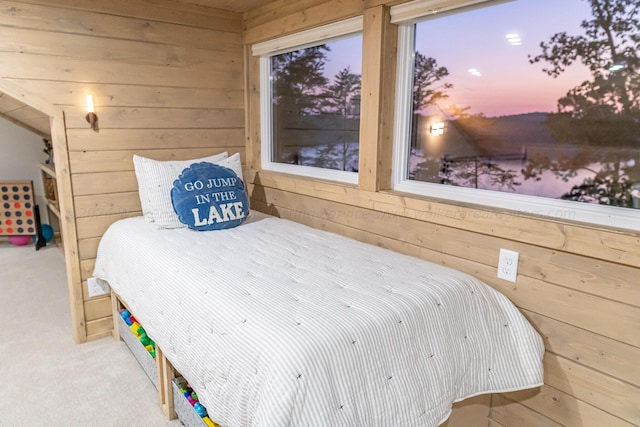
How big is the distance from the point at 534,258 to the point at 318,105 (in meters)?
1.55

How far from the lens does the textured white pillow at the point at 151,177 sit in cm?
233

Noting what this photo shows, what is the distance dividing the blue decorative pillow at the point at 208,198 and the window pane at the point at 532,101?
94 cm

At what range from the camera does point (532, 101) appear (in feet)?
5.26

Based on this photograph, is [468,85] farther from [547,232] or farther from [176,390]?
[176,390]

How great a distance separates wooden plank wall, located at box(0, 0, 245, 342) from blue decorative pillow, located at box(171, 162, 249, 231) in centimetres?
44

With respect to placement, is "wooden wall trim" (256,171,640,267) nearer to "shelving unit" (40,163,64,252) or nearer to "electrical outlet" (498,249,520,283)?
"electrical outlet" (498,249,520,283)

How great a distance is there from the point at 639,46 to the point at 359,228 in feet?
4.33

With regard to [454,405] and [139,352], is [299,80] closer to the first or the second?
[139,352]

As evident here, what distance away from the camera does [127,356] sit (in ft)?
7.68

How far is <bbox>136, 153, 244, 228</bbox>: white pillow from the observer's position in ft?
7.46

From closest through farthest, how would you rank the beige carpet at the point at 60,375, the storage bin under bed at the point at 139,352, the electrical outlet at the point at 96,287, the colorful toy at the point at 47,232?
the beige carpet at the point at 60,375
the storage bin under bed at the point at 139,352
the electrical outlet at the point at 96,287
the colorful toy at the point at 47,232

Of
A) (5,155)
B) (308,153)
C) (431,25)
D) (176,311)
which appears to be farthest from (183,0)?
(5,155)

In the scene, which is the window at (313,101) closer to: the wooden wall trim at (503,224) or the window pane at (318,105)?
the window pane at (318,105)

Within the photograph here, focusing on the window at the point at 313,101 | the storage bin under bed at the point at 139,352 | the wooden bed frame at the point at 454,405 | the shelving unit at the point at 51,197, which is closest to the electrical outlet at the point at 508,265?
the wooden bed frame at the point at 454,405
